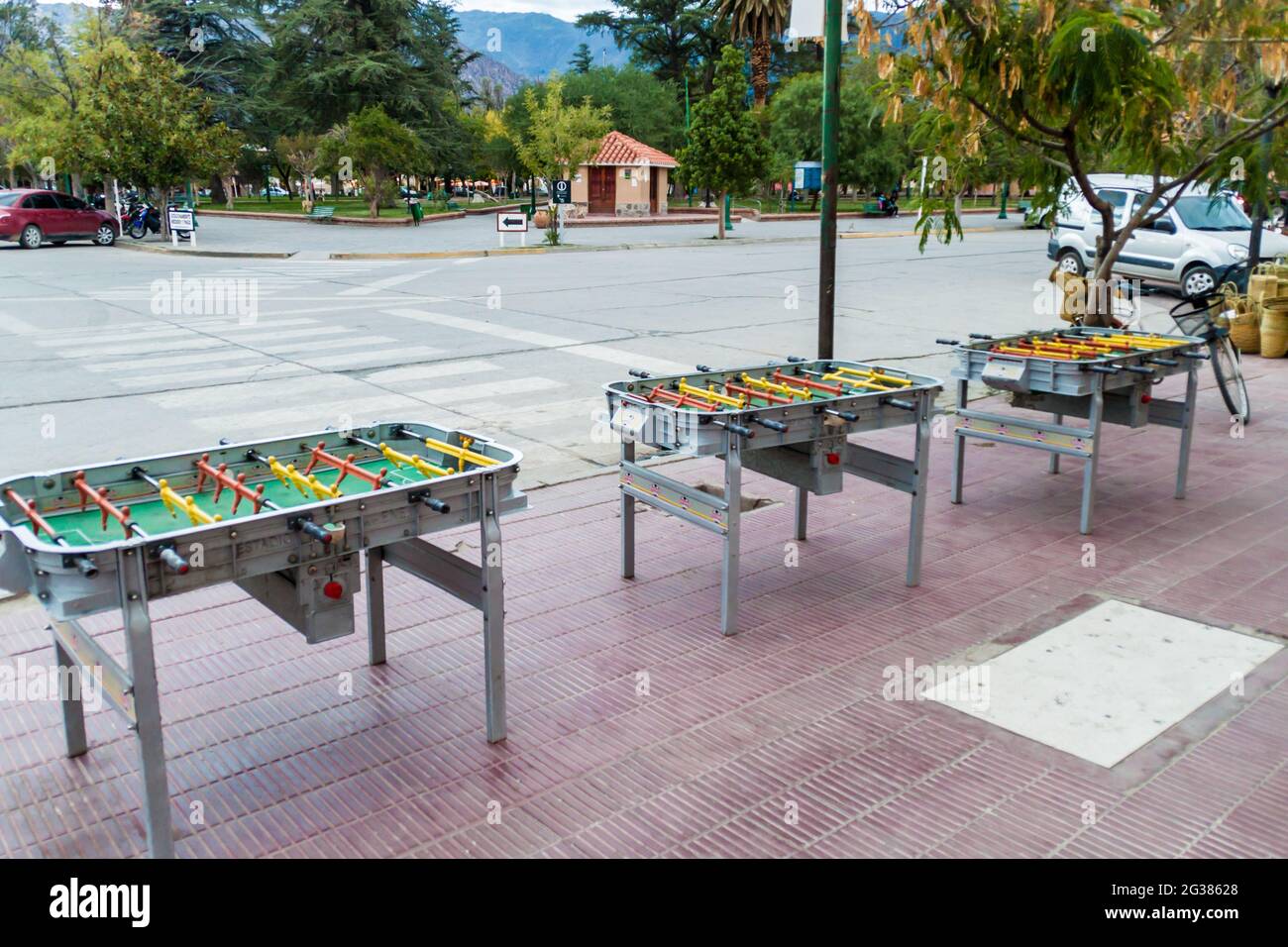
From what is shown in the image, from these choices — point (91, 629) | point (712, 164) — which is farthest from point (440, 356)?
point (712, 164)

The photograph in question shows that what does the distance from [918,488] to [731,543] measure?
1.30 m

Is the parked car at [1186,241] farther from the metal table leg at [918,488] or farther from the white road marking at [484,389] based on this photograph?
the metal table leg at [918,488]

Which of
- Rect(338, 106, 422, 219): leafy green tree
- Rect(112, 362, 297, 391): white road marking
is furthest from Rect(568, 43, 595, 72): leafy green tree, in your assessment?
Rect(112, 362, 297, 391): white road marking

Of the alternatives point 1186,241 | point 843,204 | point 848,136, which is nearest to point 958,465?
point 1186,241

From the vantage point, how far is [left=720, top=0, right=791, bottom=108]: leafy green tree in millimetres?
50219

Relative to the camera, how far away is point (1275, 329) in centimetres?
1388

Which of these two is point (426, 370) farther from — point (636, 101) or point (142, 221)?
point (636, 101)

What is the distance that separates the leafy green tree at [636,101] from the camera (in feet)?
202

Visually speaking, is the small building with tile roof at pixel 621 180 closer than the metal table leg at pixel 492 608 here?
No

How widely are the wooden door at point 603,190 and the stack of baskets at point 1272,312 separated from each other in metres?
39.5

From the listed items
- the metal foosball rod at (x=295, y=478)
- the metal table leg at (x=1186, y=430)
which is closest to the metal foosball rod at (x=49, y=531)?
the metal foosball rod at (x=295, y=478)

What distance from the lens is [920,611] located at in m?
5.84

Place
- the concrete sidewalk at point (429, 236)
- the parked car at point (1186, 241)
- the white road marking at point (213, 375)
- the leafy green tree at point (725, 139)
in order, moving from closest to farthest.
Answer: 1. the white road marking at point (213, 375)
2. the parked car at point (1186, 241)
3. the concrete sidewalk at point (429, 236)
4. the leafy green tree at point (725, 139)
